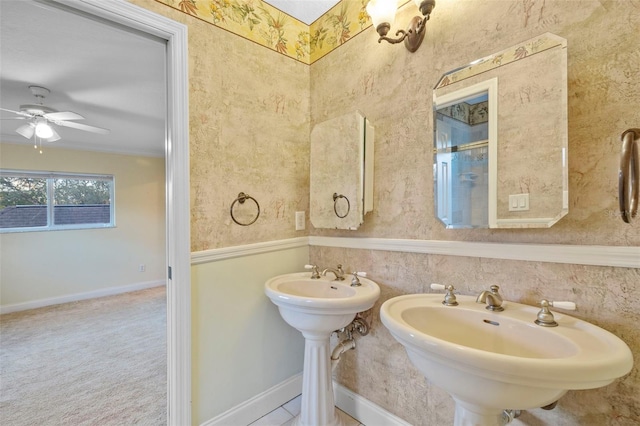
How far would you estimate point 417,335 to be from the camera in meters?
0.75

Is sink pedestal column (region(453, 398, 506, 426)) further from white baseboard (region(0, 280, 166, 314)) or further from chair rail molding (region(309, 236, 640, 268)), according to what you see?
white baseboard (region(0, 280, 166, 314))

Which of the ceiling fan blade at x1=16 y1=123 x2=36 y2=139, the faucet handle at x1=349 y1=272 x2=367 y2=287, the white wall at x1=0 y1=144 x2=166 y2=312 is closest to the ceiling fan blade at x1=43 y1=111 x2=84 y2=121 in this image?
the ceiling fan blade at x1=16 y1=123 x2=36 y2=139

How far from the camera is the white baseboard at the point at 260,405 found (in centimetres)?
142

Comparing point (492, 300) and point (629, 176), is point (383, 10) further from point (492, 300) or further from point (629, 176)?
point (492, 300)

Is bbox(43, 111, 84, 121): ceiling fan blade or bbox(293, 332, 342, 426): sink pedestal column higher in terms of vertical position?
bbox(43, 111, 84, 121): ceiling fan blade

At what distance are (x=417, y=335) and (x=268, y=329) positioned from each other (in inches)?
44.1

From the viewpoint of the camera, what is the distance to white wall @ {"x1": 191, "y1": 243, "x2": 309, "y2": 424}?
135 cm

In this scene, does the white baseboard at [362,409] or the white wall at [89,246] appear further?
the white wall at [89,246]

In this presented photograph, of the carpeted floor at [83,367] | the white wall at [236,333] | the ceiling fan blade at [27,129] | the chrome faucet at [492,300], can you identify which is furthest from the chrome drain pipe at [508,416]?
the ceiling fan blade at [27,129]

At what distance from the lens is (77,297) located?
3.83 meters

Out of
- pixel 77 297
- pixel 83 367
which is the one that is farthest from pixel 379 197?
pixel 77 297

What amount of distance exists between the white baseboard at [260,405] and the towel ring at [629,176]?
180 centimetres

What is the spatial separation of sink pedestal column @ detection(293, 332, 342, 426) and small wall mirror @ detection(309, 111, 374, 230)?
0.67 m

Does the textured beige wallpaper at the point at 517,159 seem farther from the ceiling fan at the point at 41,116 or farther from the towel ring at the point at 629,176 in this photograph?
the ceiling fan at the point at 41,116
